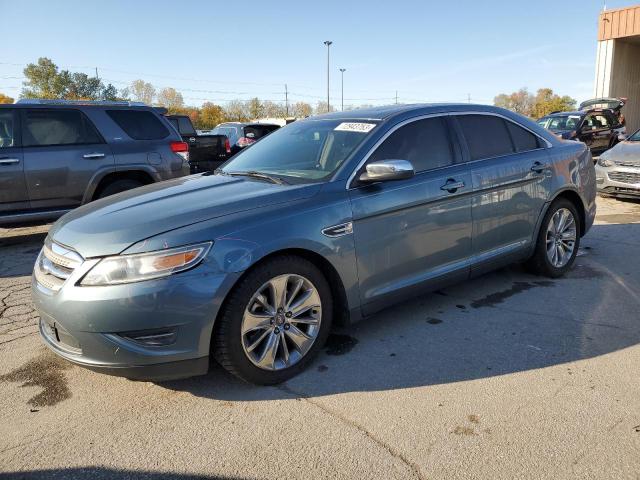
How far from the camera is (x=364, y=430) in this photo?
2668 millimetres

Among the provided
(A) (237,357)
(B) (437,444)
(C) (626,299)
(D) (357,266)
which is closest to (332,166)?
(D) (357,266)

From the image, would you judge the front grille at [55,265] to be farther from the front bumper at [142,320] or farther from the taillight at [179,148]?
the taillight at [179,148]

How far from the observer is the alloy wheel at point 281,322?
9.95ft

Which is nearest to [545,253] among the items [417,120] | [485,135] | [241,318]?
[485,135]

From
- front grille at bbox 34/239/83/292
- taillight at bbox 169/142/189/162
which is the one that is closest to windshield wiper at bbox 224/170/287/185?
front grille at bbox 34/239/83/292

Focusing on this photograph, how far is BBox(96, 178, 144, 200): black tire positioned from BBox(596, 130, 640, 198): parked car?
7.88 metres

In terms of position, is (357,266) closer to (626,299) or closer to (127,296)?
(127,296)

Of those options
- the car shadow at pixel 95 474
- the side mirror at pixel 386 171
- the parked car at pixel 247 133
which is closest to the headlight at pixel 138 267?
the car shadow at pixel 95 474

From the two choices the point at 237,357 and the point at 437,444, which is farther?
the point at 237,357

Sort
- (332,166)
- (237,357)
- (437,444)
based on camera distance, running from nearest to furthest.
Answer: (437,444) < (237,357) < (332,166)

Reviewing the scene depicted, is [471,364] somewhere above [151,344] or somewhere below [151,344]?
below

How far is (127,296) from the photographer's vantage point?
2691mm

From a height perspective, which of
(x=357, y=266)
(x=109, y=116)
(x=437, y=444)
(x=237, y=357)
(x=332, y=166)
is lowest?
(x=437, y=444)

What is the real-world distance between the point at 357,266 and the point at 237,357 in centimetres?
99
